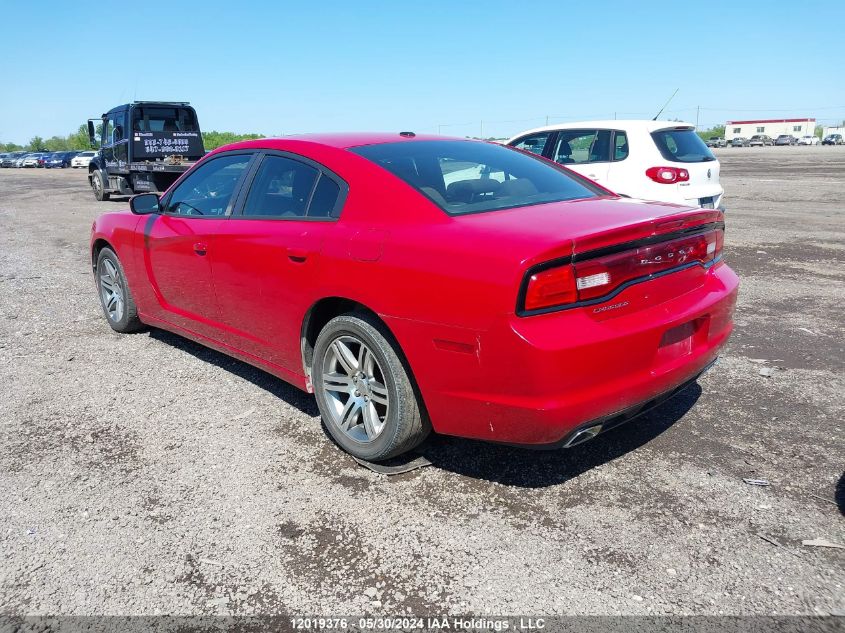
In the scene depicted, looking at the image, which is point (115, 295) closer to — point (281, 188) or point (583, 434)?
point (281, 188)

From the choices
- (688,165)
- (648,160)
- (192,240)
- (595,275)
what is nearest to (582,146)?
(648,160)

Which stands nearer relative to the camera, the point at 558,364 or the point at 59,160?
the point at 558,364

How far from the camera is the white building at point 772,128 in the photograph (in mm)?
101519

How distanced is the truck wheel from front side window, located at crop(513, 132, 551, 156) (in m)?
15.1

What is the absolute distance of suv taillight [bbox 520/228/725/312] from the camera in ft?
8.59

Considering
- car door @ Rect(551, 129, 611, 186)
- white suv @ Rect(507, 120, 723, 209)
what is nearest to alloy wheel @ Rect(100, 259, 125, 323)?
car door @ Rect(551, 129, 611, 186)

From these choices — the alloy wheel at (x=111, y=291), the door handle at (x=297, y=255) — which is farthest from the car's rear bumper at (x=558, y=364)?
the alloy wheel at (x=111, y=291)

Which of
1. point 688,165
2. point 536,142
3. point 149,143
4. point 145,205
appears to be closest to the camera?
point 145,205

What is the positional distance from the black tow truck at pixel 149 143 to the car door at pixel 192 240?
14.6 m

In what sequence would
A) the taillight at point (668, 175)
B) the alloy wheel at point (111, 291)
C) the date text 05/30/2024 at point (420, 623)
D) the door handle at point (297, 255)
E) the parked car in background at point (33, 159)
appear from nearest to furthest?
the date text 05/30/2024 at point (420, 623)
the door handle at point (297, 255)
the alloy wheel at point (111, 291)
the taillight at point (668, 175)
the parked car in background at point (33, 159)

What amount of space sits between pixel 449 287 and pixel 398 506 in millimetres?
1022

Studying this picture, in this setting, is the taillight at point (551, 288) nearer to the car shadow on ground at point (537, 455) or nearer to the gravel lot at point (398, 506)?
the car shadow on ground at point (537, 455)

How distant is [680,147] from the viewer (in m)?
9.04

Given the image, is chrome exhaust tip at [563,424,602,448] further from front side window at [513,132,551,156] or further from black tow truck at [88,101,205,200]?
black tow truck at [88,101,205,200]
